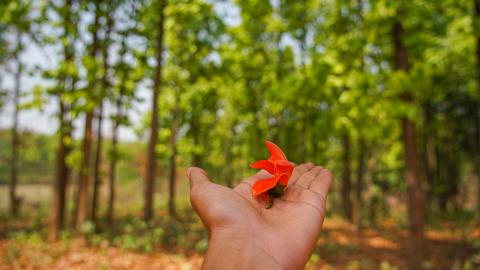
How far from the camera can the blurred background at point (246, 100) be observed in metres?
7.70

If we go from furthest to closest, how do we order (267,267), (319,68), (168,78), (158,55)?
(168,78) < (158,55) < (319,68) < (267,267)

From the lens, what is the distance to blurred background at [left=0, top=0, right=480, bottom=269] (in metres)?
7.70

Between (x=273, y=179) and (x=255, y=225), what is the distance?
1.49ft

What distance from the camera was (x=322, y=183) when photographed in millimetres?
2977

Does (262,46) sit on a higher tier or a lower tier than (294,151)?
higher

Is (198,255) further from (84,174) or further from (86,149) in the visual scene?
(86,149)

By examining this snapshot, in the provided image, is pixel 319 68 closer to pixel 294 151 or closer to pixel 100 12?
pixel 100 12

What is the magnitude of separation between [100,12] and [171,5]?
2.87 metres


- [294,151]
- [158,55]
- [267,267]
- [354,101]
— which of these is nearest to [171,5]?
[158,55]

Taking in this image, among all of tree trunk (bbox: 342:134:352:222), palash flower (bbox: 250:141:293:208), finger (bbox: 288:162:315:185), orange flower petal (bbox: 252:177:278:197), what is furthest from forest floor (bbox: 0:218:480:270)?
orange flower petal (bbox: 252:177:278:197)

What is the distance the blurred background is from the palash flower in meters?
4.64

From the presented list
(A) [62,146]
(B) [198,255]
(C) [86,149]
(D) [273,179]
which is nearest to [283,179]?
(D) [273,179]

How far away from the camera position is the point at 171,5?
37.0 feet

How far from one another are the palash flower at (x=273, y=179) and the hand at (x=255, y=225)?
64 mm
